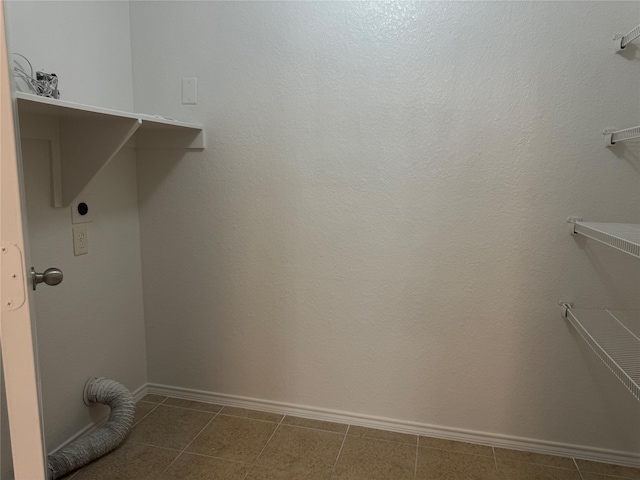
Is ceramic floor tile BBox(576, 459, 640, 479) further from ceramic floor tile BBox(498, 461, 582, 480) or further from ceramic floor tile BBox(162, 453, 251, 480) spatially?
ceramic floor tile BBox(162, 453, 251, 480)

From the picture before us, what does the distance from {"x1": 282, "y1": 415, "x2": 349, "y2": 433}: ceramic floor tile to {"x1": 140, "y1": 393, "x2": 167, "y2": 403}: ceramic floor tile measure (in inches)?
25.7

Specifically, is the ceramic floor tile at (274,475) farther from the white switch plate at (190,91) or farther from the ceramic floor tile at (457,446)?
the white switch plate at (190,91)

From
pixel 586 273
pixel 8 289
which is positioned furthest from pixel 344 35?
pixel 8 289

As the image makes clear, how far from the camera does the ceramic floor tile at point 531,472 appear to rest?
5.84 ft

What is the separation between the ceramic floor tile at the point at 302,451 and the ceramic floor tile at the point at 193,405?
1.21 feet

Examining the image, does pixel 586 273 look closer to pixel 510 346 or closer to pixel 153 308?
pixel 510 346

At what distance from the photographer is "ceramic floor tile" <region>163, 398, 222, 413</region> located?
227cm

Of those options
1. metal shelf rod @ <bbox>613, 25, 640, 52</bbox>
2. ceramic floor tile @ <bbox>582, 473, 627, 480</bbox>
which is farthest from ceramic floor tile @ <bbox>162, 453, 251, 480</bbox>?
metal shelf rod @ <bbox>613, 25, 640, 52</bbox>

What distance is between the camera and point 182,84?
217cm

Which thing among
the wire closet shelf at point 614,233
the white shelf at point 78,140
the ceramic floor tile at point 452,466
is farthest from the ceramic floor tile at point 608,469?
the white shelf at point 78,140

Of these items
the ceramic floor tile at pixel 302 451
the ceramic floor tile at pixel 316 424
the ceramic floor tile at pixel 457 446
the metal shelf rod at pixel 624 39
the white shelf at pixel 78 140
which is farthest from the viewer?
the ceramic floor tile at pixel 316 424

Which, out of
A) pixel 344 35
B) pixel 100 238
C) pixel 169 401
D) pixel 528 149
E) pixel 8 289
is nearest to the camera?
pixel 8 289

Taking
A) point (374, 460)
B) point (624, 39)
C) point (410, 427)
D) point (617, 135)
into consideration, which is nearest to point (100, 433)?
point (374, 460)

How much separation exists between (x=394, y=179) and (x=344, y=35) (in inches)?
24.7
